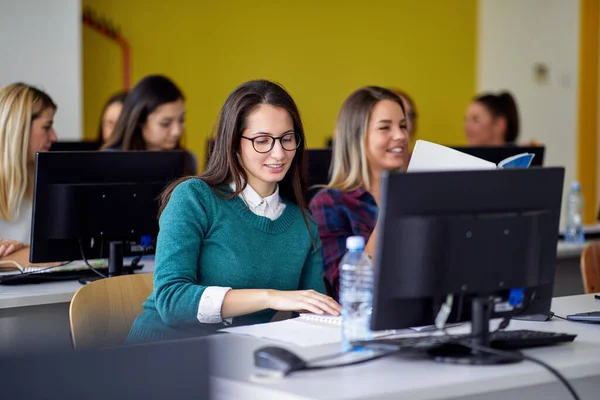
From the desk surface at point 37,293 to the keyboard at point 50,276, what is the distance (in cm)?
3

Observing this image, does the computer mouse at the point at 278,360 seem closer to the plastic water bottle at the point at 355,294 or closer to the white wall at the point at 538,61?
the plastic water bottle at the point at 355,294

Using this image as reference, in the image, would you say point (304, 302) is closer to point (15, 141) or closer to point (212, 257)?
point (212, 257)

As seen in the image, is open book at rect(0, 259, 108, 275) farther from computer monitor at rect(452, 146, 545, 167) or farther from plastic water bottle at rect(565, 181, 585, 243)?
plastic water bottle at rect(565, 181, 585, 243)

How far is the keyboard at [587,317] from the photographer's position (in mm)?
1989

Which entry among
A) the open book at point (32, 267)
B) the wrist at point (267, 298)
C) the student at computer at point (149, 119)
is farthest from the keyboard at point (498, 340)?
the student at computer at point (149, 119)

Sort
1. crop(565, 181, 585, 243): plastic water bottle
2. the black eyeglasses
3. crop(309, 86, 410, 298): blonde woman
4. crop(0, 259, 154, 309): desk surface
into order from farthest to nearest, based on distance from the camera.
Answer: crop(565, 181, 585, 243): plastic water bottle < crop(309, 86, 410, 298): blonde woman < crop(0, 259, 154, 309): desk surface < the black eyeglasses

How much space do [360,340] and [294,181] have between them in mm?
797

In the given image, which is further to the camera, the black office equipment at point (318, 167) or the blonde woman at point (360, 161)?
the black office equipment at point (318, 167)

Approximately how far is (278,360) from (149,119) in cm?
257

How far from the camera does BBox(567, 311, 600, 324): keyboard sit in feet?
6.53

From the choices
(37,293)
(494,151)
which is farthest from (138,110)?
(494,151)

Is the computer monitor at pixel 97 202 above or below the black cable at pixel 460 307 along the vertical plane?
above

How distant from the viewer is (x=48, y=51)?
4832mm

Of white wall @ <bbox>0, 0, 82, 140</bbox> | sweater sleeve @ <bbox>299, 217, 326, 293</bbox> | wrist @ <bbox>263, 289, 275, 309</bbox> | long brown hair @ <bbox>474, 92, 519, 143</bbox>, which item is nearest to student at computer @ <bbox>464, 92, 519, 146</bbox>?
long brown hair @ <bbox>474, 92, 519, 143</bbox>
